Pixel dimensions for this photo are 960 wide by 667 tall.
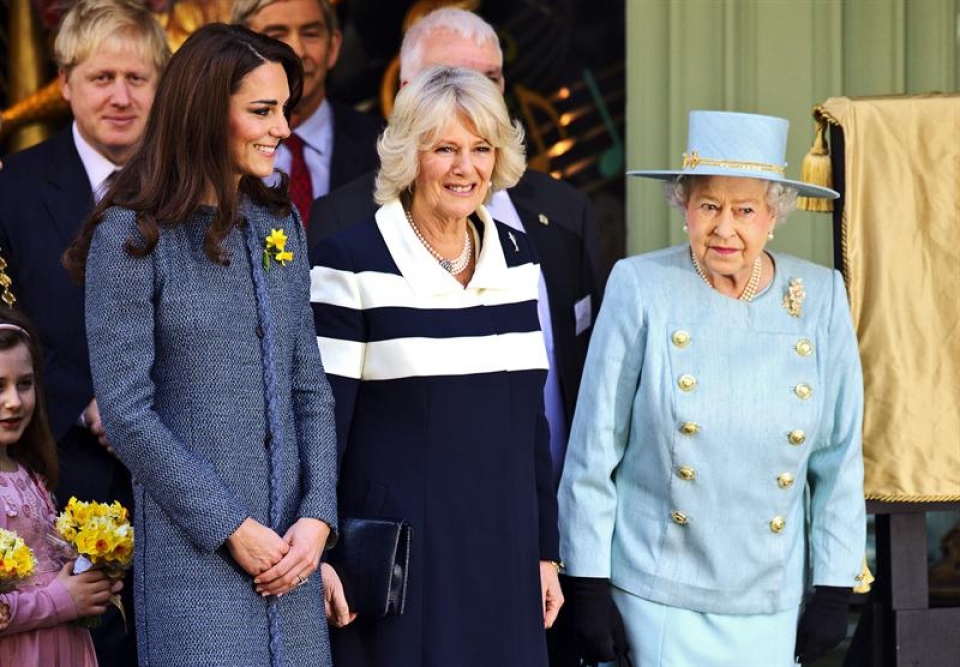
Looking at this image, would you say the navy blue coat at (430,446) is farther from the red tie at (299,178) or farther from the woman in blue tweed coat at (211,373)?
the red tie at (299,178)

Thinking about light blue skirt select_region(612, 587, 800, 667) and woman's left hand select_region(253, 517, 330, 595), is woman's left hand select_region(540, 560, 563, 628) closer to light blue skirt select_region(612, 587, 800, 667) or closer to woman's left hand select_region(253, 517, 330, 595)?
light blue skirt select_region(612, 587, 800, 667)

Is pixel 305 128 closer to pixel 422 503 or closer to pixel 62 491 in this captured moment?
pixel 62 491

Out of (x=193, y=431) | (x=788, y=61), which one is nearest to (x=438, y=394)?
(x=193, y=431)

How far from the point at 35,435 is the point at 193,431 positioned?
0.85 meters

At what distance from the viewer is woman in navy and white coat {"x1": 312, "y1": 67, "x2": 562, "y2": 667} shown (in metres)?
3.88

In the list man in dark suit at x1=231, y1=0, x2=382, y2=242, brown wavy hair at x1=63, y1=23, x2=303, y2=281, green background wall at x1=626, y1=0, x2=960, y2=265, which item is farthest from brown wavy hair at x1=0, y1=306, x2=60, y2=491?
green background wall at x1=626, y1=0, x2=960, y2=265

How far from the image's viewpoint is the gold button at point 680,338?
4.26m

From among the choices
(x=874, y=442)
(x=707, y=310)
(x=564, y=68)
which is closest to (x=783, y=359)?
(x=707, y=310)

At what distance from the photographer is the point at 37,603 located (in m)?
3.94

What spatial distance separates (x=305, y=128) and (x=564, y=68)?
2.98 ft

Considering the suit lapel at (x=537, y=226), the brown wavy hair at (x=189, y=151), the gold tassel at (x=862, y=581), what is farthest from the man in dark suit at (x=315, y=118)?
the brown wavy hair at (x=189, y=151)

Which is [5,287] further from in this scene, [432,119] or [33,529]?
[432,119]

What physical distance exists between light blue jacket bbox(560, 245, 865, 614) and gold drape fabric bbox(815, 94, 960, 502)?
0.96 ft

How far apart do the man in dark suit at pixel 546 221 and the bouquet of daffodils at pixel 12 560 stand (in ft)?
4.47
